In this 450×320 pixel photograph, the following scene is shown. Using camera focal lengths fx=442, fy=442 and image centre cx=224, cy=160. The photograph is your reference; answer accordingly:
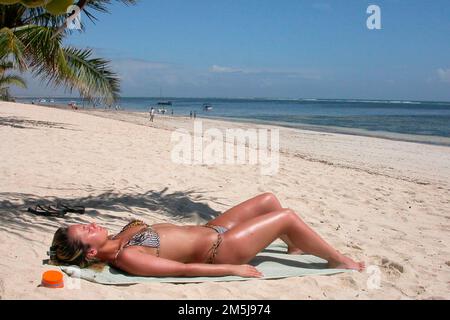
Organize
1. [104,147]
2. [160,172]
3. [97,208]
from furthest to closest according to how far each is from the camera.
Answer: [104,147], [160,172], [97,208]

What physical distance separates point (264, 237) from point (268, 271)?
10.7 inches

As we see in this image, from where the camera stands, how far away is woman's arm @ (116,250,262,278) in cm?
255

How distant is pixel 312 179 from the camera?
6973 mm

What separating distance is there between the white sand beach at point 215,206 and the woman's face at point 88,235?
0.76 ft

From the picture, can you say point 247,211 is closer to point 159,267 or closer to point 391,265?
point 159,267

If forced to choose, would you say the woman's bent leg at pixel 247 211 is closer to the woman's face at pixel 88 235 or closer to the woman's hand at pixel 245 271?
the woman's hand at pixel 245 271

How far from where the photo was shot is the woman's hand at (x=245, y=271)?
106 inches

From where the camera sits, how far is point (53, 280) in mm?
2412

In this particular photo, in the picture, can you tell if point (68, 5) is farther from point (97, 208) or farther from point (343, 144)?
point (343, 144)

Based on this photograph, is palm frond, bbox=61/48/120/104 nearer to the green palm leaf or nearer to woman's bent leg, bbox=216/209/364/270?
the green palm leaf

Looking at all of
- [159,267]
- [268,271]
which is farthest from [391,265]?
[159,267]

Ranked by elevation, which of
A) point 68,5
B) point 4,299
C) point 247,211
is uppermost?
point 68,5
